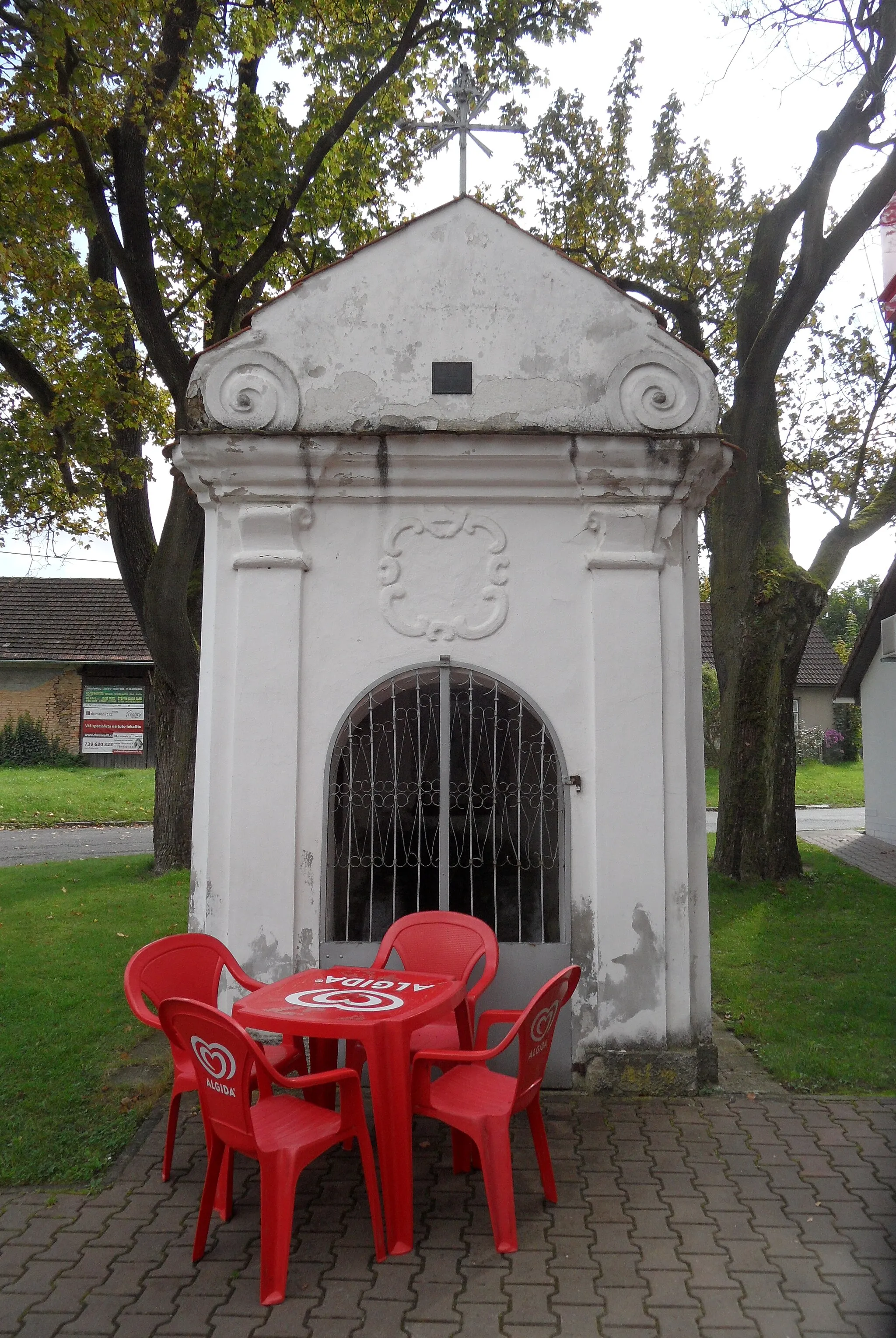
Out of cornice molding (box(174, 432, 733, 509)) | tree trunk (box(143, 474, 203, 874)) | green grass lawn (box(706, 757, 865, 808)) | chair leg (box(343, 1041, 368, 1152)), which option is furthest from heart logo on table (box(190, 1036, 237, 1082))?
green grass lawn (box(706, 757, 865, 808))

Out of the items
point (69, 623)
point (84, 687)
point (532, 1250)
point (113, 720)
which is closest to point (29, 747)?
point (84, 687)

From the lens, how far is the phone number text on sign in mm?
3990

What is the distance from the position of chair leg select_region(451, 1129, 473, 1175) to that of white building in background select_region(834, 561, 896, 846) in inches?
520

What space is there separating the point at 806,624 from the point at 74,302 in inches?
329

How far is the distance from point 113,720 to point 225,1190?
2214cm

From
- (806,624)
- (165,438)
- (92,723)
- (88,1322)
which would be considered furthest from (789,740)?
(92,723)

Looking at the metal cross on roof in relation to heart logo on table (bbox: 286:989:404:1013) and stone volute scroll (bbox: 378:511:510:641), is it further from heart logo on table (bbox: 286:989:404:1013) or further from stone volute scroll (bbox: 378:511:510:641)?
heart logo on table (bbox: 286:989:404:1013)

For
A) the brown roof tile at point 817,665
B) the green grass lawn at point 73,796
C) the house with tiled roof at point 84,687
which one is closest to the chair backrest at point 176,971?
the green grass lawn at point 73,796

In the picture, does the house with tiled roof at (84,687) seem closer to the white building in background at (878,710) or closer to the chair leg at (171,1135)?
the white building in background at (878,710)

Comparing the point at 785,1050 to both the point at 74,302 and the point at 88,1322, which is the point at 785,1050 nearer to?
the point at 88,1322

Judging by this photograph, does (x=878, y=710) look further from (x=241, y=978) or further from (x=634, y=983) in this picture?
(x=241, y=978)

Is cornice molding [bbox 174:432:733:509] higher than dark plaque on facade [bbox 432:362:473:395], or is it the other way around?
dark plaque on facade [bbox 432:362:473:395]

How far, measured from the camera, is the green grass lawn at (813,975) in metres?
5.86

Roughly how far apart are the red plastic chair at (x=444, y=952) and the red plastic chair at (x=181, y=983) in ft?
1.95
